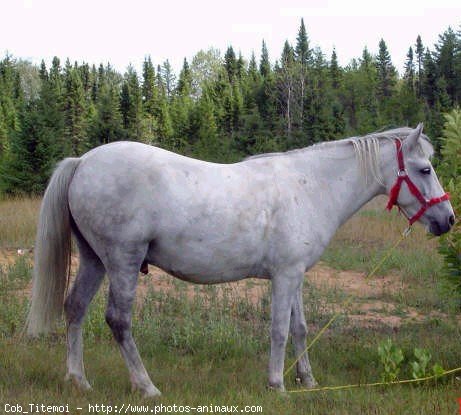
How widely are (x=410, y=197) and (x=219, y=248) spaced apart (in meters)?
1.64

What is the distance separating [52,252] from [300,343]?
7.26 ft

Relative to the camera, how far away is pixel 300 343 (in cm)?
455

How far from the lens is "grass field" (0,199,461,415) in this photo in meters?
3.72

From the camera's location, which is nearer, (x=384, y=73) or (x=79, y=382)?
(x=79, y=382)

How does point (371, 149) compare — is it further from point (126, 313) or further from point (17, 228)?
point (17, 228)

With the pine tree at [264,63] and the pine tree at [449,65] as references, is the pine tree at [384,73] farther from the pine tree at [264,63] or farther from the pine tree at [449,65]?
the pine tree at [264,63]

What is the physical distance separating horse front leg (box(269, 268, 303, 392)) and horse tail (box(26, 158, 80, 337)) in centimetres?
168

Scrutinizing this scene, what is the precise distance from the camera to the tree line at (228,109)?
22564mm

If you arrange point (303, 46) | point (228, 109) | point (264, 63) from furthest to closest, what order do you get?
point (264, 63)
point (303, 46)
point (228, 109)

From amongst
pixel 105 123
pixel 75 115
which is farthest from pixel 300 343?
pixel 75 115

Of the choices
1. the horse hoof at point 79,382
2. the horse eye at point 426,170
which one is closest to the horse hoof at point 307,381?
the horse hoof at point 79,382

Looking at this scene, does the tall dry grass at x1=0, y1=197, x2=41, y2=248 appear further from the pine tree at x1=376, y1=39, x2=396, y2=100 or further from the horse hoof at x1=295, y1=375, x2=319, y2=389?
the pine tree at x1=376, y1=39, x2=396, y2=100

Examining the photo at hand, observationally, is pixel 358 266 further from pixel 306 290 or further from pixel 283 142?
pixel 283 142

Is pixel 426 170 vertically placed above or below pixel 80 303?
above
